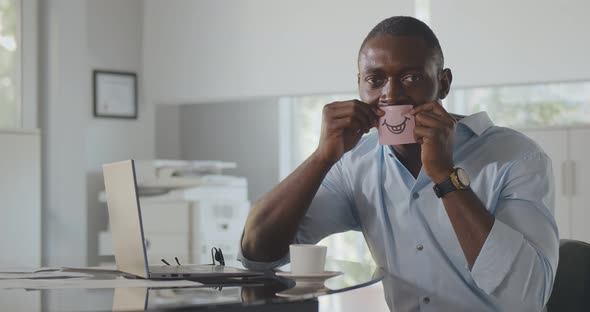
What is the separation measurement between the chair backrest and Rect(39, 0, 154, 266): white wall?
11.6 ft

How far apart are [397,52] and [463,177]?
32cm

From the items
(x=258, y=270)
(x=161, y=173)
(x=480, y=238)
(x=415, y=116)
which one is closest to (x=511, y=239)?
(x=480, y=238)

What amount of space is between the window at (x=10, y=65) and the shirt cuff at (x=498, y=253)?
144 inches

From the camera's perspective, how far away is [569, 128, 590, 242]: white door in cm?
349

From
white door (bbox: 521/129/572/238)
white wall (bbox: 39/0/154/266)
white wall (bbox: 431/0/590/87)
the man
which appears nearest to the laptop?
the man

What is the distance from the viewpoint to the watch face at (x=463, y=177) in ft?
5.36

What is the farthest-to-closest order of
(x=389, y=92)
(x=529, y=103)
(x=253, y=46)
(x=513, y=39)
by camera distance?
(x=253, y=46) → (x=529, y=103) → (x=513, y=39) → (x=389, y=92)

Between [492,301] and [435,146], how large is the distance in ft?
1.15

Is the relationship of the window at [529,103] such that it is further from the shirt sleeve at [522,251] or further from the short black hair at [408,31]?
the shirt sleeve at [522,251]

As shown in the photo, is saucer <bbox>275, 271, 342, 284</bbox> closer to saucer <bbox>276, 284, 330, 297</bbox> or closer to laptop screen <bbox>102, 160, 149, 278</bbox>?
saucer <bbox>276, 284, 330, 297</bbox>

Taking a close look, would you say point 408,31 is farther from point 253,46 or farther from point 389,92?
point 253,46

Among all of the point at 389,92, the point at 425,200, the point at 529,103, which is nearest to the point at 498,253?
the point at 425,200

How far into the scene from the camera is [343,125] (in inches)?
70.6

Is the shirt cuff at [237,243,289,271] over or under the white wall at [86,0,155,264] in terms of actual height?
under
